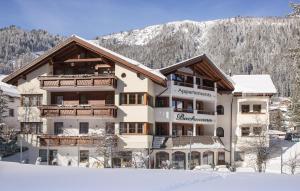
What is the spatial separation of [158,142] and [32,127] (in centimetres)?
1127

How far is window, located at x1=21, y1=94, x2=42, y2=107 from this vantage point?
138 ft

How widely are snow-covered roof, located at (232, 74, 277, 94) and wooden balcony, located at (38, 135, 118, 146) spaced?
1543cm

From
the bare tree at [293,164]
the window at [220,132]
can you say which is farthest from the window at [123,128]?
the bare tree at [293,164]

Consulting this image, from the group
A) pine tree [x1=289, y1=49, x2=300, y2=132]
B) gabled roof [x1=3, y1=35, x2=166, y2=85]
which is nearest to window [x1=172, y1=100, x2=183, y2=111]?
gabled roof [x1=3, y1=35, x2=166, y2=85]

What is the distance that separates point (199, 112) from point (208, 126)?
10.2ft

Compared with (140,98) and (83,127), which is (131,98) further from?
(83,127)

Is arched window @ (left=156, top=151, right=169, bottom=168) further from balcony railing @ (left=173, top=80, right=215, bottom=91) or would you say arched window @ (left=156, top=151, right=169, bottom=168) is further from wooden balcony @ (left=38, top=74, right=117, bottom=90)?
wooden balcony @ (left=38, top=74, right=117, bottom=90)

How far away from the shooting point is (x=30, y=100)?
139 feet

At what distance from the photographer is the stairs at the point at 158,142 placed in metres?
40.6

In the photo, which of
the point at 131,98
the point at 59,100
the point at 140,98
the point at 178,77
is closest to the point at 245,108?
the point at 178,77

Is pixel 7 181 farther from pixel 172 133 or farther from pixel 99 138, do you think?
pixel 172 133

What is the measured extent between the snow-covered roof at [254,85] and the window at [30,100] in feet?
62.4

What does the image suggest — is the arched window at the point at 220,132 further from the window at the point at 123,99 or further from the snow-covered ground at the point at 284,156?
the window at the point at 123,99

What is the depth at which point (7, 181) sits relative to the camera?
1406 centimetres
